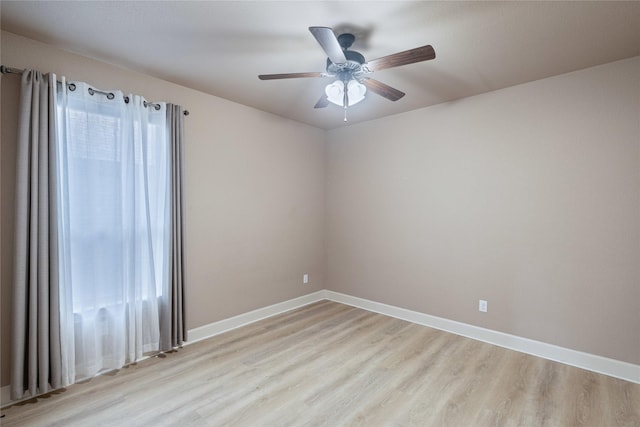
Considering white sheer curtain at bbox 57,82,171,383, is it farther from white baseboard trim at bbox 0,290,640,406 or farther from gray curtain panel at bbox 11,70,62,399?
white baseboard trim at bbox 0,290,640,406

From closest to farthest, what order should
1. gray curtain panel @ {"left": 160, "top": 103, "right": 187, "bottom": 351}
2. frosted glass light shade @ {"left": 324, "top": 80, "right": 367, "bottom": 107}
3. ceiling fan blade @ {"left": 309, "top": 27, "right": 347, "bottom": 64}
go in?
ceiling fan blade @ {"left": 309, "top": 27, "right": 347, "bottom": 64} < frosted glass light shade @ {"left": 324, "top": 80, "right": 367, "bottom": 107} < gray curtain panel @ {"left": 160, "top": 103, "right": 187, "bottom": 351}

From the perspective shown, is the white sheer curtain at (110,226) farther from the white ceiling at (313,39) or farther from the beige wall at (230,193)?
the white ceiling at (313,39)

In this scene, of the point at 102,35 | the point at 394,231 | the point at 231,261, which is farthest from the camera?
the point at 394,231

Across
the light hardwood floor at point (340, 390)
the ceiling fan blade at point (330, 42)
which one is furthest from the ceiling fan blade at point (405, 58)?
the light hardwood floor at point (340, 390)

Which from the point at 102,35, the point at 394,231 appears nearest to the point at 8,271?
the point at 102,35

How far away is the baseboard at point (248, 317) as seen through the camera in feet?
10.6

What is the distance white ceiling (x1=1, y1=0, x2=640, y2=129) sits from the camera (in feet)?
6.19

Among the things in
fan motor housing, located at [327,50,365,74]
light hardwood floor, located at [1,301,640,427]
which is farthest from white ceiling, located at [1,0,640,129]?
light hardwood floor, located at [1,301,640,427]

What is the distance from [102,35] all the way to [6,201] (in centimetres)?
134

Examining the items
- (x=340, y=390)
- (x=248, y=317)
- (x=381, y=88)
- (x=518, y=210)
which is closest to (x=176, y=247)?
(x=248, y=317)

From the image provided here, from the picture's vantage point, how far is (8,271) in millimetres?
2164

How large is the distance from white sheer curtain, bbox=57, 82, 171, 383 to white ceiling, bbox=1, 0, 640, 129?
0.45m

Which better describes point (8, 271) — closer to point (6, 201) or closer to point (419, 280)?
point (6, 201)

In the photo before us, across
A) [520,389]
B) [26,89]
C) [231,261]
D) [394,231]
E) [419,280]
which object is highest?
[26,89]
